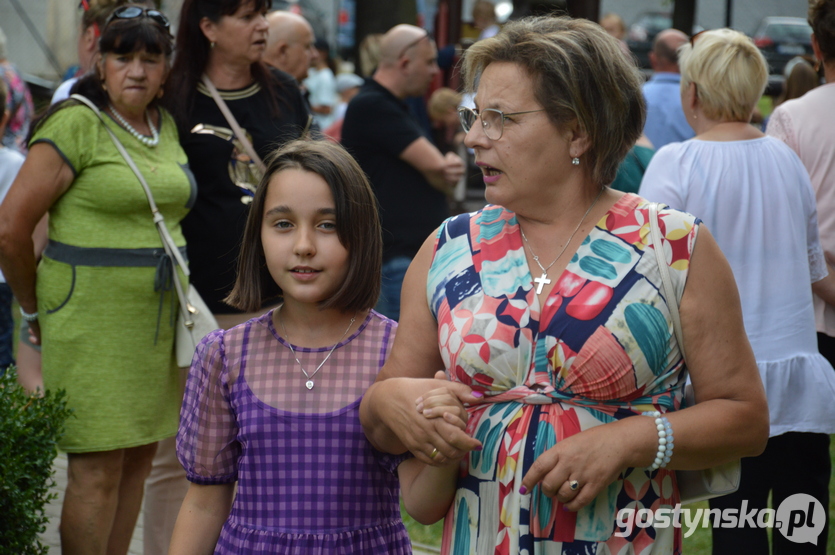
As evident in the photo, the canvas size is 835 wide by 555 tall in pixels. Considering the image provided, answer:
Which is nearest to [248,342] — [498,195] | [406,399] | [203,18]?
[406,399]

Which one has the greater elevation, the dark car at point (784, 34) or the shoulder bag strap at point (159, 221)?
the shoulder bag strap at point (159, 221)

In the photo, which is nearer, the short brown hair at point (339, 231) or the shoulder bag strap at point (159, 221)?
the short brown hair at point (339, 231)

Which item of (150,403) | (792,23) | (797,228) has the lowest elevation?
(792,23)

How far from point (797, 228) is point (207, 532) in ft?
7.74

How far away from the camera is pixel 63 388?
11.1 ft

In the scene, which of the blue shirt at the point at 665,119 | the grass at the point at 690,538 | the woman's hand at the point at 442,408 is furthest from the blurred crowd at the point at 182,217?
the blue shirt at the point at 665,119

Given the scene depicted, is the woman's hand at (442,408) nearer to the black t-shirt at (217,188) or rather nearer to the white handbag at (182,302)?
the white handbag at (182,302)

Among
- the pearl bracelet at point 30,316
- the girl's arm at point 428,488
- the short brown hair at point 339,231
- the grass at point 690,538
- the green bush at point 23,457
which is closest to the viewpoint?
the girl's arm at point 428,488

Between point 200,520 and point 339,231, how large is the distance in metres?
0.84

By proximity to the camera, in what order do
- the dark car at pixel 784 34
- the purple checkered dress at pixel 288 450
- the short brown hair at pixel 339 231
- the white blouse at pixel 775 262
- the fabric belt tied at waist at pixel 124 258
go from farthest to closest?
the dark car at pixel 784 34
the fabric belt tied at waist at pixel 124 258
the white blouse at pixel 775 262
the short brown hair at pixel 339 231
the purple checkered dress at pixel 288 450

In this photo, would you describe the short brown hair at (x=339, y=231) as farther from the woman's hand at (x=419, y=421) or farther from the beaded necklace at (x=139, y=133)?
the beaded necklace at (x=139, y=133)

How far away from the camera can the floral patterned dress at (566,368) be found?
6.54 feet

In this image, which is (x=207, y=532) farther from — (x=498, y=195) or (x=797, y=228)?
(x=797, y=228)

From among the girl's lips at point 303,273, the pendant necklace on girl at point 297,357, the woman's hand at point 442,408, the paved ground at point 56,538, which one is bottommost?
the paved ground at point 56,538
